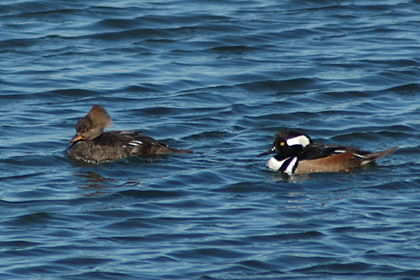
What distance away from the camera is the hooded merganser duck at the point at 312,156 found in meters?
12.3

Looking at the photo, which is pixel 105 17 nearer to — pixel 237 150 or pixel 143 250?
pixel 237 150

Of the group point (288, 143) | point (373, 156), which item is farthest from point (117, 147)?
point (373, 156)

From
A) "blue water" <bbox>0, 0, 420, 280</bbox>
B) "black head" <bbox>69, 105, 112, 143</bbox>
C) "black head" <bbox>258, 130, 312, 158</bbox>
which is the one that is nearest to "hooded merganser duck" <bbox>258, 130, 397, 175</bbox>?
"black head" <bbox>258, 130, 312, 158</bbox>

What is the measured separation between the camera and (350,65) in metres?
17.8

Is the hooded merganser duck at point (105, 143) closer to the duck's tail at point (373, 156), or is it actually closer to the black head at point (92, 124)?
the black head at point (92, 124)

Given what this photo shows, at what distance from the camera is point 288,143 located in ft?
41.6

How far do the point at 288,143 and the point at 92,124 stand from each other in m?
2.66

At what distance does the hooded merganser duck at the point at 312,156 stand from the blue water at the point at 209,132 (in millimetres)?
204

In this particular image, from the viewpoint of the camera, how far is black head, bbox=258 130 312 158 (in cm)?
1259

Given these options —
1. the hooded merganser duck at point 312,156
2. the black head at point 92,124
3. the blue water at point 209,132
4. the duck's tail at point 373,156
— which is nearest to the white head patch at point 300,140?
the hooded merganser duck at point 312,156

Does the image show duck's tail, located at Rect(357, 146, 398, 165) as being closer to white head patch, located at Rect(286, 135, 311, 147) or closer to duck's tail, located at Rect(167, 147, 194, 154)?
white head patch, located at Rect(286, 135, 311, 147)

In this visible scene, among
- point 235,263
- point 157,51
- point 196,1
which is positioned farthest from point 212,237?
point 196,1

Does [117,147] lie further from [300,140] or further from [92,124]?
[300,140]

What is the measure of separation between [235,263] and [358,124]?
19.5 ft
